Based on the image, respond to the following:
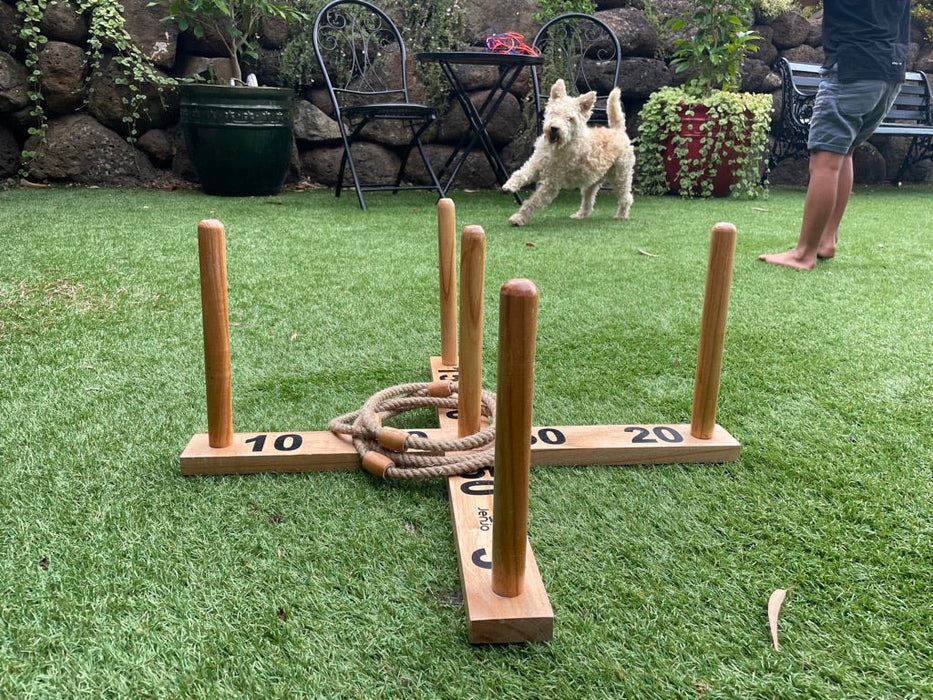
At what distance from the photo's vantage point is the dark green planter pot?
4184 mm

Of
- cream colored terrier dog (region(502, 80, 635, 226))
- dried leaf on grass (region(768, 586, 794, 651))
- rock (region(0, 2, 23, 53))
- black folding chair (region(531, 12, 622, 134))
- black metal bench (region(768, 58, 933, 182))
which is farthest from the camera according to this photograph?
black metal bench (region(768, 58, 933, 182))

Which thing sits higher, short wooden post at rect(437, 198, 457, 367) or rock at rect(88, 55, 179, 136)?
rock at rect(88, 55, 179, 136)

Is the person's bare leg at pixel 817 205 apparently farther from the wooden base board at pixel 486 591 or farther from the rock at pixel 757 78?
the rock at pixel 757 78

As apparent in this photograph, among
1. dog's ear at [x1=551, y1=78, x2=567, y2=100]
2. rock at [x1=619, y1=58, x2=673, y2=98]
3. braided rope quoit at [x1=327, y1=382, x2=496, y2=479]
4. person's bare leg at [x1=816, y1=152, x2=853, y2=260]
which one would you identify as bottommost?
braided rope quoit at [x1=327, y1=382, x2=496, y2=479]

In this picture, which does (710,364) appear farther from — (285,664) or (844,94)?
(844,94)

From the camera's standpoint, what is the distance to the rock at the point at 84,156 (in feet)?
15.1

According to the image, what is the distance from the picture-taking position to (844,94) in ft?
9.11

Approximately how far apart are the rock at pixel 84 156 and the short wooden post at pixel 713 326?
15.1 feet

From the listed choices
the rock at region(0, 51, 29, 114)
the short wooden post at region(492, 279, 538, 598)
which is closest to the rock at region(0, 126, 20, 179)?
the rock at region(0, 51, 29, 114)

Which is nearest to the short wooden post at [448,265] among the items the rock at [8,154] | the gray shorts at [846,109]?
the gray shorts at [846,109]

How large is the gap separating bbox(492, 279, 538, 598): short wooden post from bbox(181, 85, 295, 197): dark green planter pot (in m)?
3.94

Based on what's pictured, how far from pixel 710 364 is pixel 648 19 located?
5.11 m

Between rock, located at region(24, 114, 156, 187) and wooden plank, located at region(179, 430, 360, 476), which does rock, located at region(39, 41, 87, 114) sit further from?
wooden plank, located at region(179, 430, 360, 476)

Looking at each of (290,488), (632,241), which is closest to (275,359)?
(290,488)
